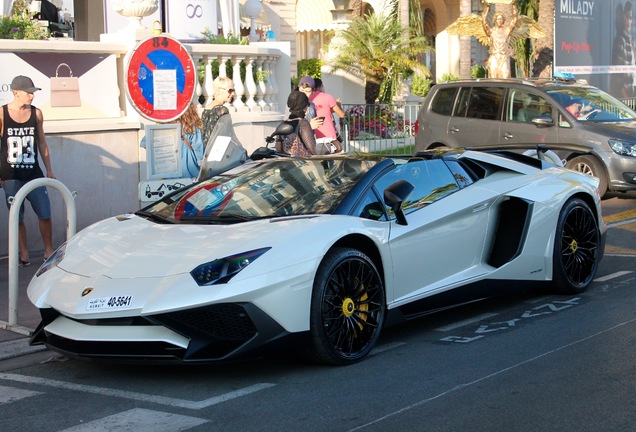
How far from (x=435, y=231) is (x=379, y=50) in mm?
21449

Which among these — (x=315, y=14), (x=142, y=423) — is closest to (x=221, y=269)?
(x=142, y=423)

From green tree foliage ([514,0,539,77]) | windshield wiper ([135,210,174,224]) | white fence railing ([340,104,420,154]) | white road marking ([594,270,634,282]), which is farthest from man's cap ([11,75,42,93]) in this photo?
green tree foliage ([514,0,539,77])

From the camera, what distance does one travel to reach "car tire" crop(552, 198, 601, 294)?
26.8 feet

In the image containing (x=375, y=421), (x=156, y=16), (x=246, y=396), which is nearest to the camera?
(x=375, y=421)

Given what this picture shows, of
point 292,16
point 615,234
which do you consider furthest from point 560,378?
point 292,16

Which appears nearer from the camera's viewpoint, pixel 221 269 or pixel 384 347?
pixel 221 269

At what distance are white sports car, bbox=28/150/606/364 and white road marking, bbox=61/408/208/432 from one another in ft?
1.42

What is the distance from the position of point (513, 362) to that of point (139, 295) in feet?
7.68

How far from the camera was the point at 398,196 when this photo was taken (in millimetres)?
6770

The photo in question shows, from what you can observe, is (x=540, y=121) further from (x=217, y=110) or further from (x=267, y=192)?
(x=267, y=192)

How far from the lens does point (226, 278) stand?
5824 mm

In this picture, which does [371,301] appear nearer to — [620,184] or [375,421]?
[375,421]

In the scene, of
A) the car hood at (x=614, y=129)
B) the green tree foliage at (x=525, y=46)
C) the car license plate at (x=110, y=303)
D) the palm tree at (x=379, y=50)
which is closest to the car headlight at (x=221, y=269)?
the car license plate at (x=110, y=303)

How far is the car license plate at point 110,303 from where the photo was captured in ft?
19.1
